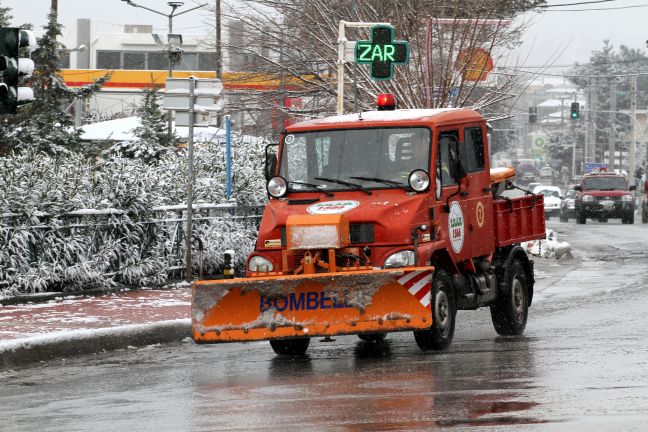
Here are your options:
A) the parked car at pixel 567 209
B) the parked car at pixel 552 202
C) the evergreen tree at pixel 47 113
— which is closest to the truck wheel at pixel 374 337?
the evergreen tree at pixel 47 113

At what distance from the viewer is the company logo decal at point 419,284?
1187 cm

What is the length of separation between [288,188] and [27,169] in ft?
22.0

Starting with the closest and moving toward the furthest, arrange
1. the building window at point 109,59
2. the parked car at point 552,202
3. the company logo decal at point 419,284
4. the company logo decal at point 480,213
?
the company logo decal at point 419,284, the company logo decal at point 480,213, the parked car at point 552,202, the building window at point 109,59

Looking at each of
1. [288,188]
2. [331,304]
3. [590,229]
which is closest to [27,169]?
[288,188]

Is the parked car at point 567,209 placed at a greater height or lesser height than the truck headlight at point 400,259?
lesser

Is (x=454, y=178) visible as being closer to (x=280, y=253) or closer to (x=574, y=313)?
(x=280, y=253)

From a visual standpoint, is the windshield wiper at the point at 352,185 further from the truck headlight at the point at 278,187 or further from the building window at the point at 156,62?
the building window at the point at 156,62

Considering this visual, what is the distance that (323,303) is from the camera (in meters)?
12.0

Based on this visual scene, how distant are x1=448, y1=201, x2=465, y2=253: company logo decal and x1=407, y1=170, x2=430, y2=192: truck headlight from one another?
61cm

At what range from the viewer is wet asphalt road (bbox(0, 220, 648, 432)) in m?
8.74

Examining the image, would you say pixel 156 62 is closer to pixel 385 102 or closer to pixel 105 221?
pixel 105 221

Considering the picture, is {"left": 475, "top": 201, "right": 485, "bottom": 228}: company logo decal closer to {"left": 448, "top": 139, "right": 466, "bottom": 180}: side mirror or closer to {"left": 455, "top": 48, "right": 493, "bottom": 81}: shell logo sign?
{"left": 448, "top": 139, "right": 466, "bottom": 180}: side mirror

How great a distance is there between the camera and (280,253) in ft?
41.1

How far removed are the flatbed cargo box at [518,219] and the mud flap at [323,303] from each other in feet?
8.67
